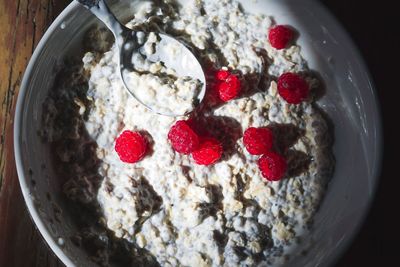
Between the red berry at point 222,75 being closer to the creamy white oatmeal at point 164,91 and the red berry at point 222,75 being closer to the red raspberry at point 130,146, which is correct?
the creamy white oatmeal at point 164,91

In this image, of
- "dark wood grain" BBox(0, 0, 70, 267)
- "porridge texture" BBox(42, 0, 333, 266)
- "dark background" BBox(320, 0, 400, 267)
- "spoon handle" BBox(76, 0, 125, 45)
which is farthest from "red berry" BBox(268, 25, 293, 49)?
"dark wood grain" BBox(0, 0, 70, 267)

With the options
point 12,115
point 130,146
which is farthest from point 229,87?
point 12,115

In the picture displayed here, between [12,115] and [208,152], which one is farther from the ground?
[208,152]

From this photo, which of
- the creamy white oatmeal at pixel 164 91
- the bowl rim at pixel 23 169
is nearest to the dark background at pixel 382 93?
the creamy white oatmeal at pixel 164 91

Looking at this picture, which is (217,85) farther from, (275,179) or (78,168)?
(78,168)

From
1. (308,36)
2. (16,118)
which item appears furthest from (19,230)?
(308,36)

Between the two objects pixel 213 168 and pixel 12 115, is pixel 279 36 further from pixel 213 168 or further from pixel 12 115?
pixel 12 115
